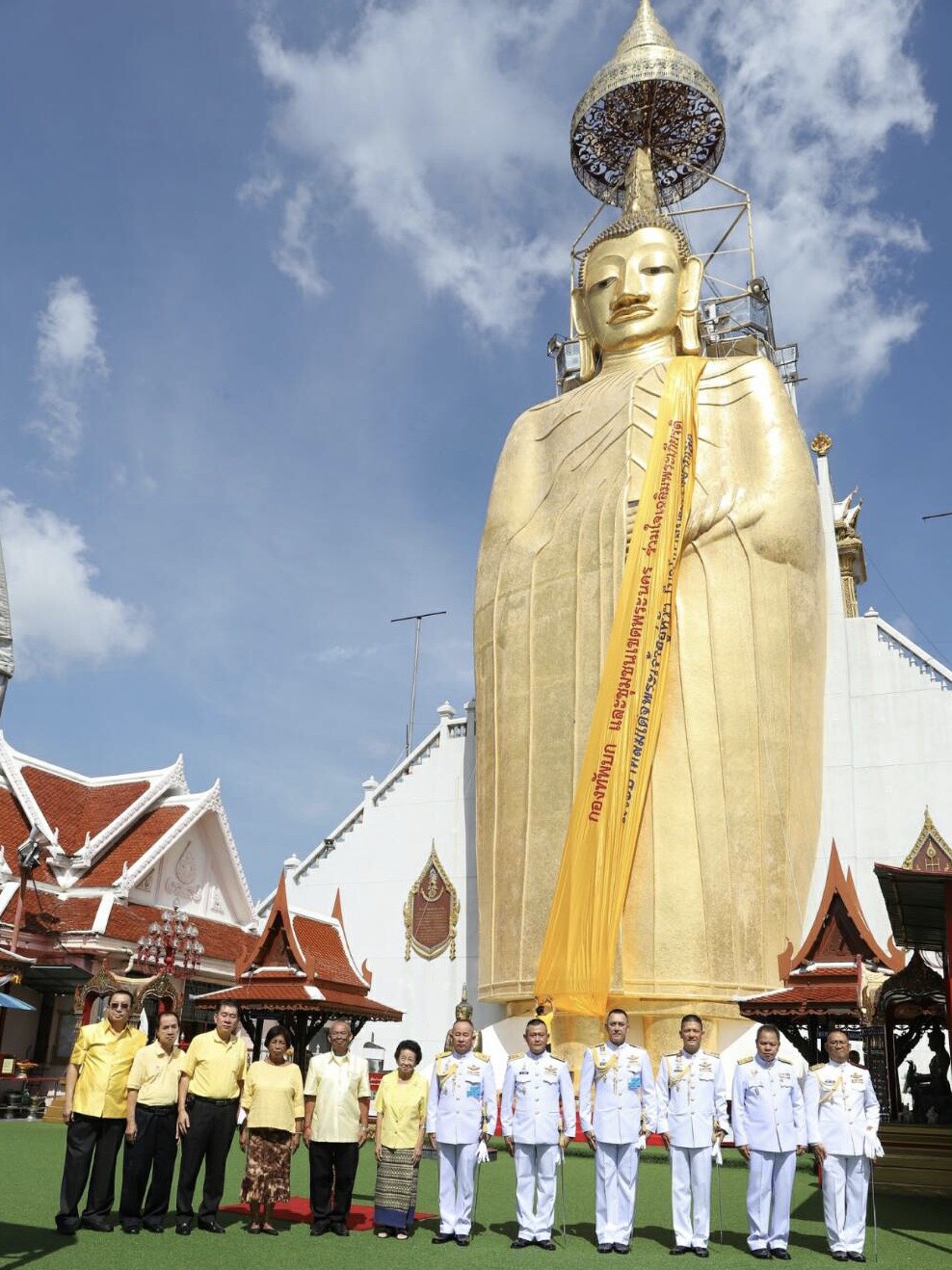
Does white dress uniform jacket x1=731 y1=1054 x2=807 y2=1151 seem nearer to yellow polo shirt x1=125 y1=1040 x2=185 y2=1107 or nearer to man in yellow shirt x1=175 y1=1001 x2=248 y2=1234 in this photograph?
man in yellow shirt x1=175 y1=1001 x2=248 y2=1234

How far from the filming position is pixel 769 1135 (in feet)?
22.9

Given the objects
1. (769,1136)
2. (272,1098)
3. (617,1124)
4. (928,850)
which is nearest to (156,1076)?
(272,1098)

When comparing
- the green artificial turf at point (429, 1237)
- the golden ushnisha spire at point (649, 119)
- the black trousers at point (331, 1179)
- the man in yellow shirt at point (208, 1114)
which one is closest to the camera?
the green artificial turf at point (429, 1237)

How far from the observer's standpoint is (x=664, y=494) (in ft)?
55.5

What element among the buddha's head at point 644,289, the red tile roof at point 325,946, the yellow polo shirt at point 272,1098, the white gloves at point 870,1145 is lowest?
the white gloves at point 870,1145

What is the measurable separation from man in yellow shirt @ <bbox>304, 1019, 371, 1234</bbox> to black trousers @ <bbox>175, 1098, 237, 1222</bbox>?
50 centimetres

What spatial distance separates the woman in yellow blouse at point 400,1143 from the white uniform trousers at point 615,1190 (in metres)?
1.07

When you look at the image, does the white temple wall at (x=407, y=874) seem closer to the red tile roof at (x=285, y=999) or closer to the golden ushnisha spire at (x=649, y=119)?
the red tile roof at (x=285, y=999)

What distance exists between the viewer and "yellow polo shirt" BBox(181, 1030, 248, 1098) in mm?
7105

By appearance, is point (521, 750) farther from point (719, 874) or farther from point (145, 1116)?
point (145, 1116)

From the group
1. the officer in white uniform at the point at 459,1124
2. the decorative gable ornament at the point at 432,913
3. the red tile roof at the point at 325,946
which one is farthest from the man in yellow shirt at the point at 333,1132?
the decorative gable ornament at the point at 432,913

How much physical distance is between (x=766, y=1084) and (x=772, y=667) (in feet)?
32.9

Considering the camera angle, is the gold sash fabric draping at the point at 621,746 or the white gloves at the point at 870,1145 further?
the gold sash fabric draping at the point at 621,746

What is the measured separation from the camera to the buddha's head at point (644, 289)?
1912 cm
